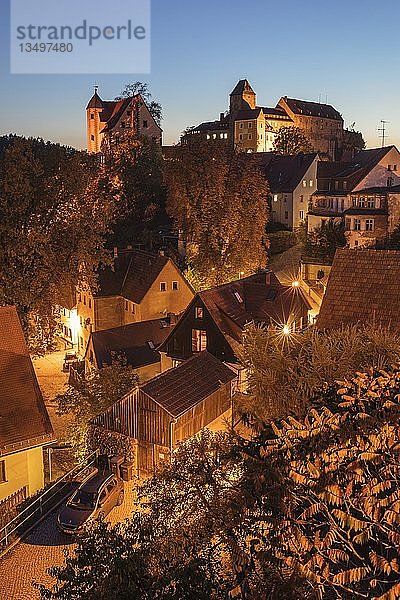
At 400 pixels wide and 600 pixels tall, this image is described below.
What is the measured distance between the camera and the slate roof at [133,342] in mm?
31330

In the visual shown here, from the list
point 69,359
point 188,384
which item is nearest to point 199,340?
point 188,384

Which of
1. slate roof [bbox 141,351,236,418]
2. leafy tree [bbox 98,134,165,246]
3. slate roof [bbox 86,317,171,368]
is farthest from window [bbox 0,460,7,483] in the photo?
leafy tree [bbox 98,134,165,246]

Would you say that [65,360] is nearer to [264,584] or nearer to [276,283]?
[276,283]

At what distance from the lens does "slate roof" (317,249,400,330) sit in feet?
65.0

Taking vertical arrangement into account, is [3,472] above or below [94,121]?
below

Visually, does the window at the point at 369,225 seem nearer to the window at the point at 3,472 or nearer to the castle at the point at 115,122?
the castle at the point at 115,122

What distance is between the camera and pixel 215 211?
142ft

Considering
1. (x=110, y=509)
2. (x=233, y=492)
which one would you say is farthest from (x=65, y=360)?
(x=233, y=492)

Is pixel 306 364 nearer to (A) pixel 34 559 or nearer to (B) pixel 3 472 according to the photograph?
(A) pixel 34 559

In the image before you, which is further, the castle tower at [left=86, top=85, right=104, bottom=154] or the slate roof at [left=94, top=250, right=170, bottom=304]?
the castle tower at [left=86, top=85, right=104, bottom=154]

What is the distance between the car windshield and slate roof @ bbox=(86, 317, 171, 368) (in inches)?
530

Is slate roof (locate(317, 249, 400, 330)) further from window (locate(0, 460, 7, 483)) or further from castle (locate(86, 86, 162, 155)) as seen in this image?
castle (locate(86, 86, 162, 155))

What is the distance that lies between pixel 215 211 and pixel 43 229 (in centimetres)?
1789

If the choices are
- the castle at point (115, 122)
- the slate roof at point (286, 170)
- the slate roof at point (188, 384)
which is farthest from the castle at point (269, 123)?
the slate roof at point (188, 384)
